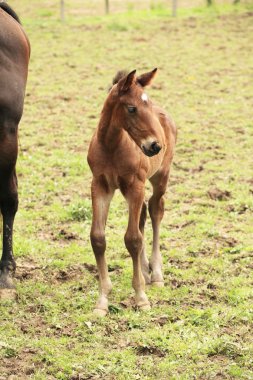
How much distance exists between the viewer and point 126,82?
16.9 ft

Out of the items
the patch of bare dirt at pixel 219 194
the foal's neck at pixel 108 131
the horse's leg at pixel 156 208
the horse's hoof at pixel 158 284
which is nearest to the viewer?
the foal's neck at pixel 108 131

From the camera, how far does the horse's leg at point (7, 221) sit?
6.09 m

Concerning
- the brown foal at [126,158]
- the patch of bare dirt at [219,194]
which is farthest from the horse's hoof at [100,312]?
the patch of bare dirt at [219,194]

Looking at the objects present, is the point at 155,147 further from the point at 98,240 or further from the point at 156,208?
the point at 156,208

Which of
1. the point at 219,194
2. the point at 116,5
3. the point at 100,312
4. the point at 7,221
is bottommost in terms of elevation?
the point at 116,5

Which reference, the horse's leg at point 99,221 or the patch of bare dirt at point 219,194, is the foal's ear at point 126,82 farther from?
the patch of bare dirt at point 219,194

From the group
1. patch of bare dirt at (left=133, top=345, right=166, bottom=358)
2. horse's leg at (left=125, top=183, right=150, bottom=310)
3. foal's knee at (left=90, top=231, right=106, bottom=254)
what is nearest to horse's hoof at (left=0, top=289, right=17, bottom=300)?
foal's knee at (left=90, top=231, right=106, bottom=254)

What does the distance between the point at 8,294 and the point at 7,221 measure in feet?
2.10

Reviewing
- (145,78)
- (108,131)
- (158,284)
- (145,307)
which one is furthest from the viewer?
(158,284)

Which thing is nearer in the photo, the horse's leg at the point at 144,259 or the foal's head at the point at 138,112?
the foal's head at the point at 138,112

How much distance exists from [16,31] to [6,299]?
7.38 feet

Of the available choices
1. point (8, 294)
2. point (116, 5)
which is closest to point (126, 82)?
point (8, 294)

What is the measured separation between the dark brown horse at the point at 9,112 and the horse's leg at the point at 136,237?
1078 mm

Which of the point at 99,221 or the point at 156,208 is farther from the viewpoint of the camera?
the point at 156,208
